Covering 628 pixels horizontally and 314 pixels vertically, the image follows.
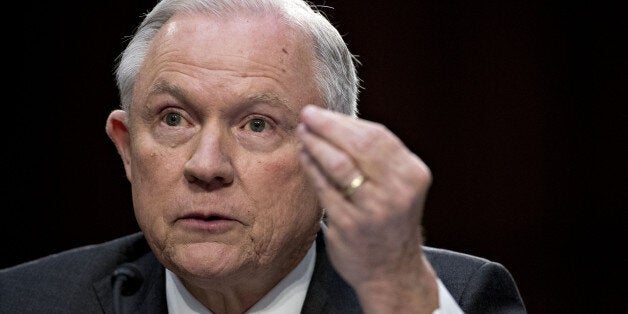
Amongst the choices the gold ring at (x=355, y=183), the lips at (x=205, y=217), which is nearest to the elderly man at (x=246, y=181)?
the lips at (x=205, y=217)

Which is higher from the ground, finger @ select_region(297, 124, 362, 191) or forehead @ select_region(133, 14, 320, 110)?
finger @ select_region(297, 124, 362, 191)

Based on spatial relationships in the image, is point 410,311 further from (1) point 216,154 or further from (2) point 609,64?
(2) point 609,64

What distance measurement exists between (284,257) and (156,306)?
17.2 inches

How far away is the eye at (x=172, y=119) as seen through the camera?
7.00 feet

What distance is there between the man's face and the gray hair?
0.12 ft

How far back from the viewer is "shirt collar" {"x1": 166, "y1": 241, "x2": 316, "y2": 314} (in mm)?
2287

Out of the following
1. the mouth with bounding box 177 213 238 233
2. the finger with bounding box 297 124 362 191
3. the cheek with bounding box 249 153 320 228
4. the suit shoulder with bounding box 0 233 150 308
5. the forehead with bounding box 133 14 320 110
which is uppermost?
the finger with bounding box 297 124 362 191

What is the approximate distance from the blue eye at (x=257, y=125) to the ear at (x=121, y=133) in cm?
43

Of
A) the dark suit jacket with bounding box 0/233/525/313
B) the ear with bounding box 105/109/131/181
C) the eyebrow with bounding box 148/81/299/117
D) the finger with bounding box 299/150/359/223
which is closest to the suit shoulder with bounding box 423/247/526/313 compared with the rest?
the dark suit jacket with bounding box 0/233/525/313

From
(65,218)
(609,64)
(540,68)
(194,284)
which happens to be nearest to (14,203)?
(65,218)

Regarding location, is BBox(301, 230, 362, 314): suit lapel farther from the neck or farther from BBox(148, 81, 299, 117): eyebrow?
BBox(148, 81, 299, 117): eyebrow

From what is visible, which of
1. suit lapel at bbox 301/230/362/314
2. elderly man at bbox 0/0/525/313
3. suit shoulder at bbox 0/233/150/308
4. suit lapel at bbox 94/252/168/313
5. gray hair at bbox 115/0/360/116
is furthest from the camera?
suit shoulder at bbox 0/233/150/308

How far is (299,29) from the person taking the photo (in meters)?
2.20

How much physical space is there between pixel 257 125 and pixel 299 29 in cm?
27
